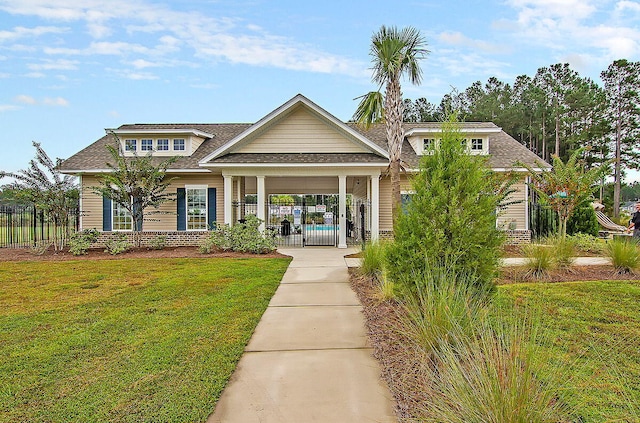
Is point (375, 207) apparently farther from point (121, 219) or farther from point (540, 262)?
point (121, 219)

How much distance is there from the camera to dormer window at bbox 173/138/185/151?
18.3 m

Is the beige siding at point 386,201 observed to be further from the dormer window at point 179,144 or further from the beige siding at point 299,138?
the dormer window at point 179,144

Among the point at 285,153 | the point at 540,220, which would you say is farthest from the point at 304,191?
the point at 540,220

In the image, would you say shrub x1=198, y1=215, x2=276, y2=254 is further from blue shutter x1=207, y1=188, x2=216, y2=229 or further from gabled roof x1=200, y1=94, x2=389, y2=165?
gabled roof x1=200, y1=94, x2=389, y2=165

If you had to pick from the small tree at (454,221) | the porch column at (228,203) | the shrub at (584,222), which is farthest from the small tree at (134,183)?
the shrub at (584,222)

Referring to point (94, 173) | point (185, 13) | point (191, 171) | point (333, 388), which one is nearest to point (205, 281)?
point (333, 388)

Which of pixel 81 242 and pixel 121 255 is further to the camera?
pixel 81 242

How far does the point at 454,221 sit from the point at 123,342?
14.6ft

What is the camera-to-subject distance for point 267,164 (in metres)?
14.9

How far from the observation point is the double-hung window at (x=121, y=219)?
17172 millimetres

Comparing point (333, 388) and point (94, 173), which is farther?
point (94, 173)

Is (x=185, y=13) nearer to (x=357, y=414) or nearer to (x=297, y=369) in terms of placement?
(x=297, y=369)

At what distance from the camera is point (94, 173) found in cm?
1698

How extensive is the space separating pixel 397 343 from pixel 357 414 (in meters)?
1.63
